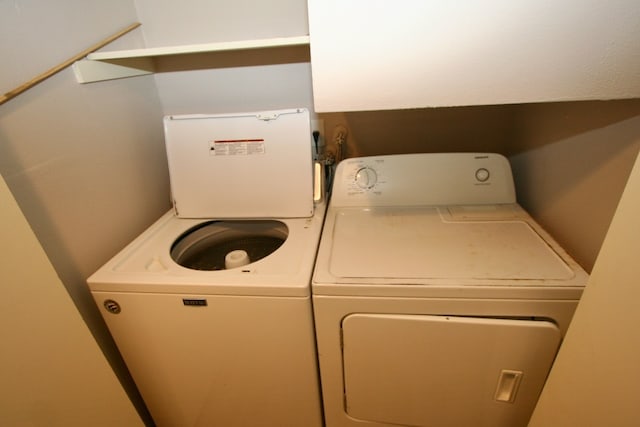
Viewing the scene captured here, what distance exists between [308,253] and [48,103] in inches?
38.9

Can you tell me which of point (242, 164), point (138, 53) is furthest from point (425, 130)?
point (138, 53)

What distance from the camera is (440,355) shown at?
1.01 m

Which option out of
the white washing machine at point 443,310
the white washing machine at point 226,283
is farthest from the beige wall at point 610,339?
the white washing machine at point 226,283

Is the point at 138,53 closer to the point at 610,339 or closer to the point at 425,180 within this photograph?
the point at 425,180

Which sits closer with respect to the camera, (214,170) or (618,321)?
(618,321)

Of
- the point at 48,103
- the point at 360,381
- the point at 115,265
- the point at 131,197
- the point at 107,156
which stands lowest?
the point at 360,381

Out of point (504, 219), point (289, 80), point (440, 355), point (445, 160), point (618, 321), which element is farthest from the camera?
point (289, 80)

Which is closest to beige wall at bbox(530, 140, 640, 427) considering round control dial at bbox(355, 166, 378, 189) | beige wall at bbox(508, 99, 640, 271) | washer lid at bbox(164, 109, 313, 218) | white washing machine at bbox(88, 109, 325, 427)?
beige wall at bbox(508, 99, 640, 271)

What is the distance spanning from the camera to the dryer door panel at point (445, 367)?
3.12 ft

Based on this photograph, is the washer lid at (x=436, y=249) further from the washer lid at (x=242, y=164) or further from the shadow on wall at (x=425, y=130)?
the shadow on wall at (x=425, y=130)

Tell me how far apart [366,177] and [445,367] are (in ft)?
2.59

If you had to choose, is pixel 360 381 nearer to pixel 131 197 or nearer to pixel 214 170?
pixel 214 170

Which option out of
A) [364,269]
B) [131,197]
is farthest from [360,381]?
[131,197]

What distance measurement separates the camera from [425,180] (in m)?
1.38
